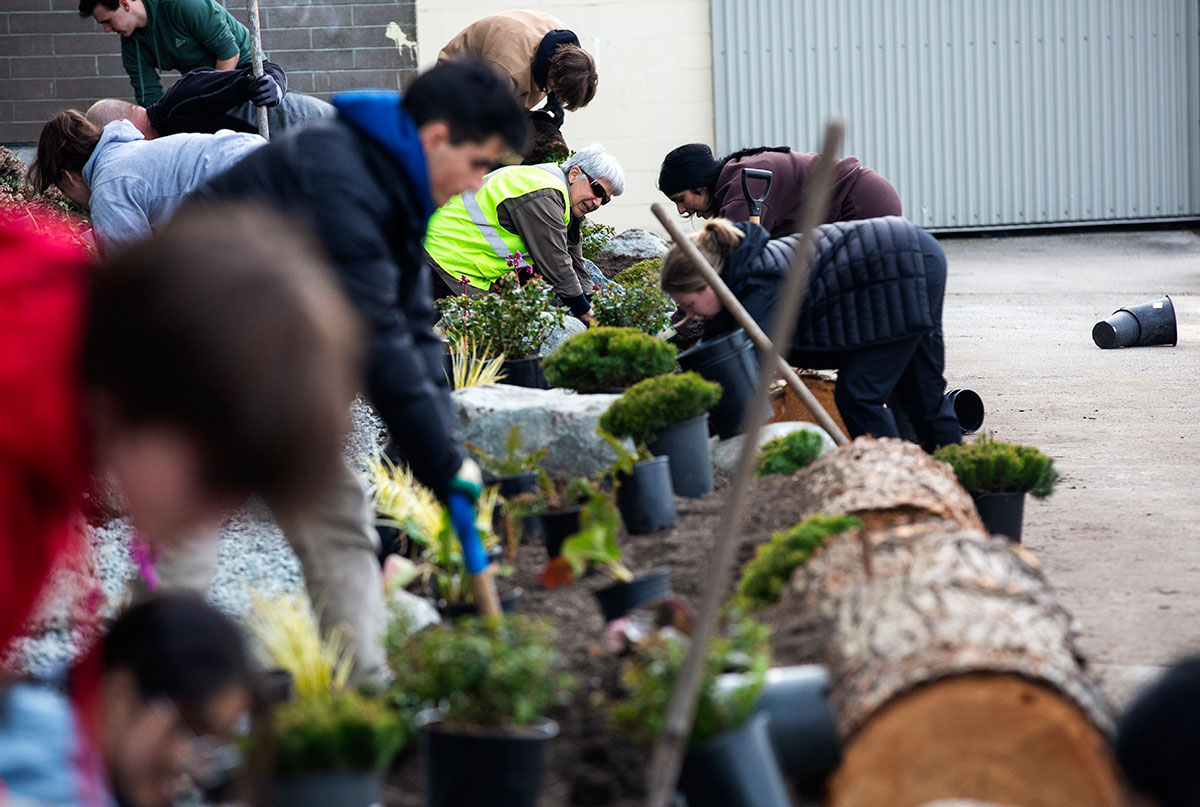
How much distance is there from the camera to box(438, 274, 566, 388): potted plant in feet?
19.7

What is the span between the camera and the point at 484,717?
2264 millimetres

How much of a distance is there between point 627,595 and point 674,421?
1370 millimetres

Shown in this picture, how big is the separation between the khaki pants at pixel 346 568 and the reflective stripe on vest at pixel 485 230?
3.67 m

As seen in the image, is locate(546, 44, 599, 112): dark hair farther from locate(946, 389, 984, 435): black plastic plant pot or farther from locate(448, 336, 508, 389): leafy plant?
locate(946, 389, 984, 435): black plastic plant pot

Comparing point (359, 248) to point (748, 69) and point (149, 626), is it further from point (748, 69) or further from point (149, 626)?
point (748, 69)

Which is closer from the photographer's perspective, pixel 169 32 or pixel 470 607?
pixel 470 607

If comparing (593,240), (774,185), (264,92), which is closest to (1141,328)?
(774,185)

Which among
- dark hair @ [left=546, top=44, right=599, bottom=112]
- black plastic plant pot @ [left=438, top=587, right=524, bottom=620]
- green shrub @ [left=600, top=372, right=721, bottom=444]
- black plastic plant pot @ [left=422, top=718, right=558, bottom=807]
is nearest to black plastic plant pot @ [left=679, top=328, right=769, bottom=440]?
green shrub @ [left=600, top=372, right=721, bottom=444]

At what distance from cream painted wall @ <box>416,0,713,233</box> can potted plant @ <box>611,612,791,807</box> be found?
1158 centimetres

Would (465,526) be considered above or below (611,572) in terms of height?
above

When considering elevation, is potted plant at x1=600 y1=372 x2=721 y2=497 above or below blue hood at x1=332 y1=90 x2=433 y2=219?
below

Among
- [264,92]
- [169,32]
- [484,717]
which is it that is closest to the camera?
[484,717]

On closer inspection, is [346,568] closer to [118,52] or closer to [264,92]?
[264,92]

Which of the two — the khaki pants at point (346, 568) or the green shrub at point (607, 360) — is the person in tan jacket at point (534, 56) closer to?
the green shrub at point (607, 360)
